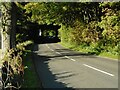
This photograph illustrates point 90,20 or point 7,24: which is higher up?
point 90,20

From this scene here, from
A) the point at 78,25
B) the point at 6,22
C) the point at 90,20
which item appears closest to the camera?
the point at 6,22

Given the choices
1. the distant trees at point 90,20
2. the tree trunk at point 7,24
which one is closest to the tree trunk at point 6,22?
the tree trunk at point 7,24

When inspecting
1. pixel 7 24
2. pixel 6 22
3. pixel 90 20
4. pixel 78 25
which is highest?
pixel 90 20

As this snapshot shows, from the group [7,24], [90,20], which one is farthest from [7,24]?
[90,20]

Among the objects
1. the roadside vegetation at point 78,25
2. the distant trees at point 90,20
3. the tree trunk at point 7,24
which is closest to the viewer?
the tree trunk at point 7,24

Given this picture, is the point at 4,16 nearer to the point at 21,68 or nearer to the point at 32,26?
the point at 21,68

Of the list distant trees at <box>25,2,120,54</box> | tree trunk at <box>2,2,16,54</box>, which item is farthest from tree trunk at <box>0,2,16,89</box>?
distant trees at <box>25,2,120,54</box>

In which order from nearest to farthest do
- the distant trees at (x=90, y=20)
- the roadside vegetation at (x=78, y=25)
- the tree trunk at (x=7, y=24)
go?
1. the tree trunk at (x=7, y=24)
2. the roadside vegetation at (x=78, y=25)
3. the distant trees at (x=90, y=20)

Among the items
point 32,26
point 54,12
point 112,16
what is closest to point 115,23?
point 112,16

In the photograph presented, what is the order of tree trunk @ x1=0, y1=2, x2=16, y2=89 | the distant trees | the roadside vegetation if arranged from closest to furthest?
1. tree trunk @ x1=0, y1=2, x2=16, y2=89
2. the roadside vegetation
3. the distant trees

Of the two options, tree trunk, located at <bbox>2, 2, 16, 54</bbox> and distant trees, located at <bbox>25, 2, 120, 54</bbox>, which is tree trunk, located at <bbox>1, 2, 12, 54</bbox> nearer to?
tree trunk, located at <bbox>2, 2, 16, 54</bbox>

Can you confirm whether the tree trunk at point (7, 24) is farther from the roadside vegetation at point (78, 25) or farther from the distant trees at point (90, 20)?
the distant trees at point (90, 20)

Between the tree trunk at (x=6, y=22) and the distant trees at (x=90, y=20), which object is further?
the distant trees at (x=90, y=20)

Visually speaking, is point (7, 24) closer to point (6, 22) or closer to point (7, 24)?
point (7, 24)
